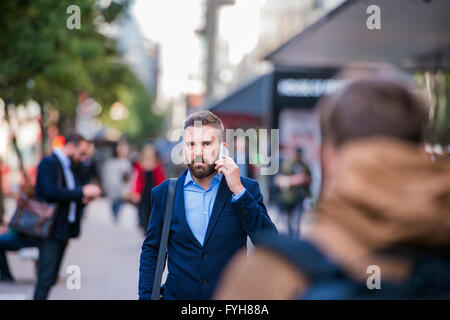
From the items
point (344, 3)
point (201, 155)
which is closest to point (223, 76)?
point (344, 3)

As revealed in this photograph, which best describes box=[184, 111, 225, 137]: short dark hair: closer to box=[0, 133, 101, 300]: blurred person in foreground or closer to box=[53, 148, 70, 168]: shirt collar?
box=[0, 133, 101, 300]: blurred person in foreground

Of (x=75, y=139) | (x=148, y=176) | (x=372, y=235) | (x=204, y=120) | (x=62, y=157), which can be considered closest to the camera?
(x=372, y=235)

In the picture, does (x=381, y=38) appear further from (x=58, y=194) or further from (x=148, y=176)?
(x=58, y=194)

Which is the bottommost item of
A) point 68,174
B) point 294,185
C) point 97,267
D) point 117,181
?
point 97,267

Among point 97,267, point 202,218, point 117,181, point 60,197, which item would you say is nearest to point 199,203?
point 202,218

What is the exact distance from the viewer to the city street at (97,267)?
8.73 m

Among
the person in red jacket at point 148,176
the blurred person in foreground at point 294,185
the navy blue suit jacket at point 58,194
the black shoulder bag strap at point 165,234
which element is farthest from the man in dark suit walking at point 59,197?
the blurred person in foreground at point 294,185

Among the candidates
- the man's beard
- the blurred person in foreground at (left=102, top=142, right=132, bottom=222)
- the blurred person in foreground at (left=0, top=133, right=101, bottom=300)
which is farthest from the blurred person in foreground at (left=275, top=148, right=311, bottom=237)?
the man's beard

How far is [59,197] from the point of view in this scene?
23.6ft

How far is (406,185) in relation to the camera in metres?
1.54

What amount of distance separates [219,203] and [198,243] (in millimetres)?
246

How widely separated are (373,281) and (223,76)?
164 ft

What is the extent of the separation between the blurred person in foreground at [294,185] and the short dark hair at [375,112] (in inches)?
487

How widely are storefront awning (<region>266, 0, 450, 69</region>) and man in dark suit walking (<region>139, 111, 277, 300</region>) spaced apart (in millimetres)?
6021
